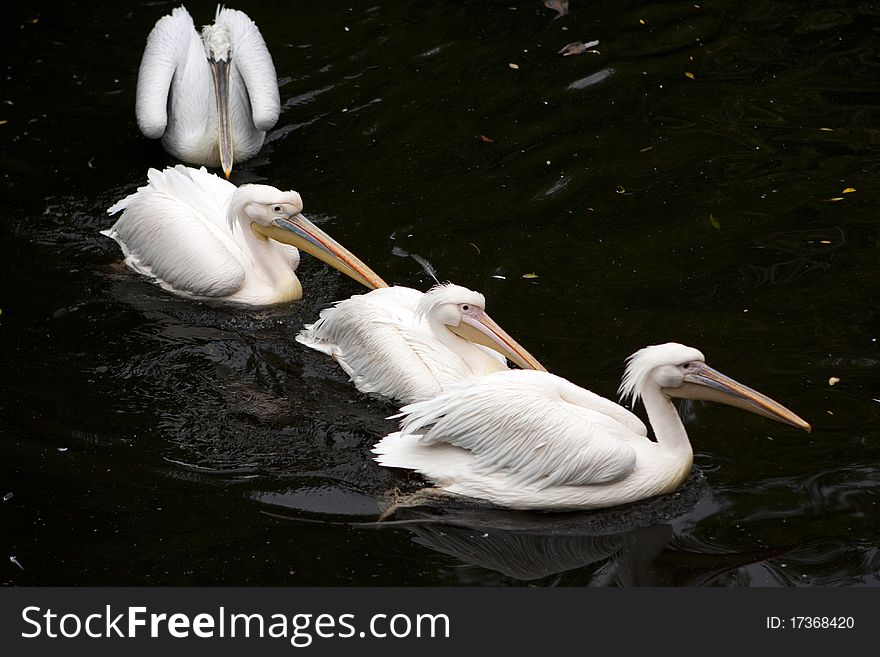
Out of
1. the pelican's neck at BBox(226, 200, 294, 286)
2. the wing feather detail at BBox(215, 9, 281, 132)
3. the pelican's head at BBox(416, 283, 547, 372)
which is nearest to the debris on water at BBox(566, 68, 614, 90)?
the wing feather detail at BBox(215, 9, 281, 132)

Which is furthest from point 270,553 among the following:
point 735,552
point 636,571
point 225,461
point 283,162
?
point 283,162

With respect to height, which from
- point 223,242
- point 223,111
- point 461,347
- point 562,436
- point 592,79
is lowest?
point 562,436

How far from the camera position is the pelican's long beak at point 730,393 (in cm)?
409

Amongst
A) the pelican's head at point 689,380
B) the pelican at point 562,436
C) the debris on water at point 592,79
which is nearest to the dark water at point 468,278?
the debris on water at point 592,79

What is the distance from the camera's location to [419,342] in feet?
15.6

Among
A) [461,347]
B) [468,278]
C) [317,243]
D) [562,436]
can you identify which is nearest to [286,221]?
[317,243]

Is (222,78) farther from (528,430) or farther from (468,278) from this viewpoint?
(528,430)

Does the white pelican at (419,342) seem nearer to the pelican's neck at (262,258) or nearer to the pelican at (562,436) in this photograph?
the pelican at (562,436)

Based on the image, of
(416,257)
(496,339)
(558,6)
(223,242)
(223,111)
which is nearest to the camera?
(496,339)

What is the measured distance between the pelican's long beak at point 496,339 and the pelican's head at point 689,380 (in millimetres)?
565

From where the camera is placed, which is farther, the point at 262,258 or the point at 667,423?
the point at 262,258

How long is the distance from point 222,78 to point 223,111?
9.1 inches

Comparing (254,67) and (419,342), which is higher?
(254,67)

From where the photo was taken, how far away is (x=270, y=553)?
4043 mm
